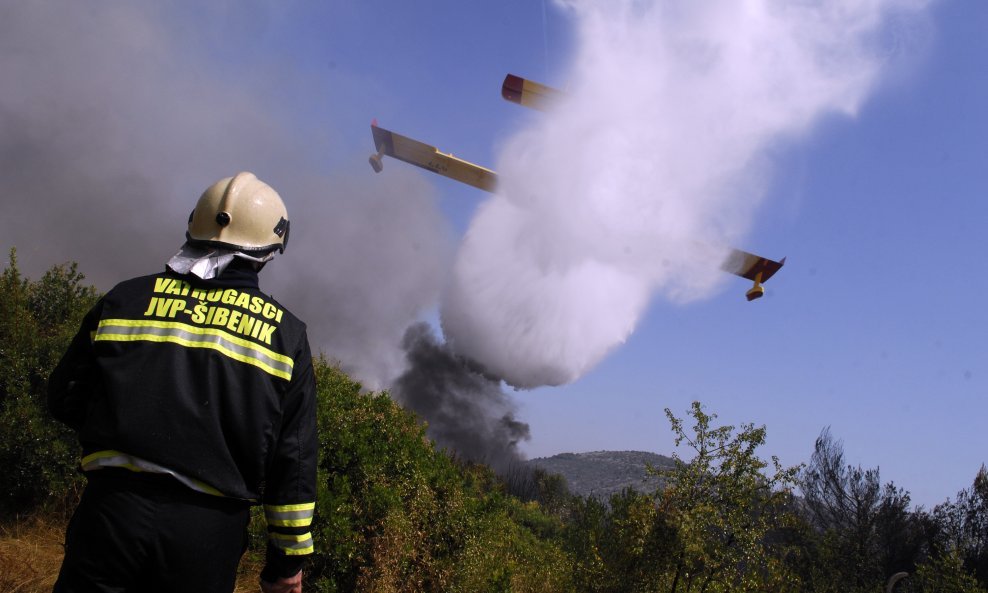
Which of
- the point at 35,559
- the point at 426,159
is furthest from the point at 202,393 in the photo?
the point at 426,159

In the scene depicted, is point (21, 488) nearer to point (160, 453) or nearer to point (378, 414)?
point (378, 414)

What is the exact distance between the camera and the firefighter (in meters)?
2.08

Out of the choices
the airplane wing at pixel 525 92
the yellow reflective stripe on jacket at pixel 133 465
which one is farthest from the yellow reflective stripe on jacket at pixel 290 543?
the airplane wing at pixel 525 92

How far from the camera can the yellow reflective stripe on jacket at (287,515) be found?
2.32 m

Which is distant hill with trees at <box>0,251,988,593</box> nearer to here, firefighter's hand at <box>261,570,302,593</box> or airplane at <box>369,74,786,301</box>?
firefighter's hand at <box>261,570,302,593</box>

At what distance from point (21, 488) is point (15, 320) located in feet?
9.45

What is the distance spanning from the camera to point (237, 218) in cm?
260

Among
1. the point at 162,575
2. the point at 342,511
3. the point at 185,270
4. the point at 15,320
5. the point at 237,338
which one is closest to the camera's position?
the point at 162,575

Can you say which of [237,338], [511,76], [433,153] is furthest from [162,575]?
[433,153]

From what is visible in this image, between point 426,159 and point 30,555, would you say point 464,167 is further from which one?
point 30,555

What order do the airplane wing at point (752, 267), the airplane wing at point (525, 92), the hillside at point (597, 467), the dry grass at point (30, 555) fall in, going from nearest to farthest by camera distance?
the dry grass at point (30, 555) < the airplane wing at point (525, 92) < the airplane wing at point (752, 267) < the hillside at point (597, 467)

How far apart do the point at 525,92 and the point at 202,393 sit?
17.0m

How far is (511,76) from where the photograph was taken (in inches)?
691

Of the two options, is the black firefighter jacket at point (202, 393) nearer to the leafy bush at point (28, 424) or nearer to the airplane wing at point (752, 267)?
the leafy bush at point (28, 424)
